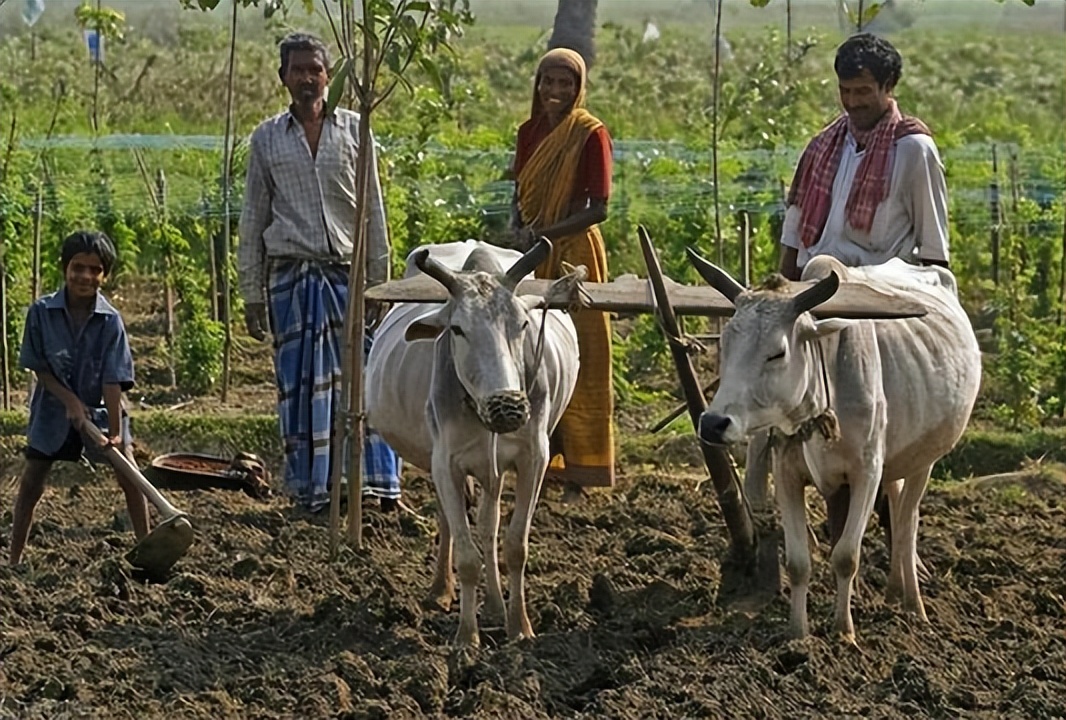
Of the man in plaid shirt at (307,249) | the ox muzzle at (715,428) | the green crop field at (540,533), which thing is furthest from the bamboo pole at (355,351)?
the ox muzzle at (715,428)

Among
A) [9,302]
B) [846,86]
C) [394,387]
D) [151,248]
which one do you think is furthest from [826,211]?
[151,248]

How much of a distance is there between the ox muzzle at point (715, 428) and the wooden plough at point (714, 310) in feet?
1.65

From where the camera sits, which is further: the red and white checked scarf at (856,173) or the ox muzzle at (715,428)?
the red and white checked scarf at (856,173)

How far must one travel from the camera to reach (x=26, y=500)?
301 inches

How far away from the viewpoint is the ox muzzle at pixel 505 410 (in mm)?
6070

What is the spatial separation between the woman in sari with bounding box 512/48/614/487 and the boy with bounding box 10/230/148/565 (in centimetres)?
188

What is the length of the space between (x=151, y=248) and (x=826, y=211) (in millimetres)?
7192

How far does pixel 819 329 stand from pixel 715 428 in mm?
509

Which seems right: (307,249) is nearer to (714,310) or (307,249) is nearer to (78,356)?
(78,356)

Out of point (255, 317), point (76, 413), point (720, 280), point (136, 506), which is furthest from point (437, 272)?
point (255, 317)

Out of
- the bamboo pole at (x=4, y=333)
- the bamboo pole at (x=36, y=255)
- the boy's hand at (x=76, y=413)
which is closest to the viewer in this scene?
the boy's hand at (x=76, y=413)

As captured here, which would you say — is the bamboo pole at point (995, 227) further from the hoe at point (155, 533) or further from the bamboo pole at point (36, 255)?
the hoe at point (155, 533)

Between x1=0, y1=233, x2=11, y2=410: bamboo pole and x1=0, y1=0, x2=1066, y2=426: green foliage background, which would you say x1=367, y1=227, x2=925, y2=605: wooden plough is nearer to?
x1=0, y1=0, x2=1066, y2=426: green foliage background

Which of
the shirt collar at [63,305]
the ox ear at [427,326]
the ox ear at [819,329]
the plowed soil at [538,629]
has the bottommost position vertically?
the plowed soil at [538,629]
